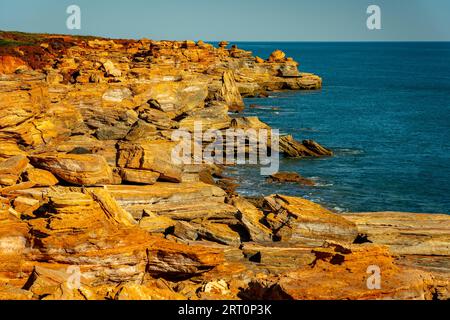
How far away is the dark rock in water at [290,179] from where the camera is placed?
160 ft

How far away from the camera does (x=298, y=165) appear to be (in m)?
55.8

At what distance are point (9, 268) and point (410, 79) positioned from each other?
168 m

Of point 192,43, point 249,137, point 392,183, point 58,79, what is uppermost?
point 192,43

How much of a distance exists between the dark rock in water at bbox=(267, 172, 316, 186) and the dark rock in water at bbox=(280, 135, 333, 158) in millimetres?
8699

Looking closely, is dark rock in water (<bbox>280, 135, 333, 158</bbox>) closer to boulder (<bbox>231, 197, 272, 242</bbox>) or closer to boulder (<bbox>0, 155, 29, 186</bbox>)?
boulder (<bbox>231, 197, 272, 242</bbox>)

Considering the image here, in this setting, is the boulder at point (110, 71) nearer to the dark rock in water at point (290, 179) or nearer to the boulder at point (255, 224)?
the dark rock in water at point (290, 179)

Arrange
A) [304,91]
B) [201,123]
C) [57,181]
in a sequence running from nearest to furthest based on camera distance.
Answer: [57,181], [201,123], [304,91]

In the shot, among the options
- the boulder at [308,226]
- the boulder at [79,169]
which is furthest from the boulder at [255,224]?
the boulder at [79,169]

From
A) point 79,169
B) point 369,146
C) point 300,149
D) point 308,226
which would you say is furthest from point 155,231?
point 369,146

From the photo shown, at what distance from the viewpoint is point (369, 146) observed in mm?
69000

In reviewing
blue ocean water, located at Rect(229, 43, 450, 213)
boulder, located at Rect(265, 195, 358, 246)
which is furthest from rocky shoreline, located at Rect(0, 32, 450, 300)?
blue ocean water, located at Rect(229, 43, 450, 213)

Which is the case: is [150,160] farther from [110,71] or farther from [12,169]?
[110,71]

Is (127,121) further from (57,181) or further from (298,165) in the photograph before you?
(57,181)
